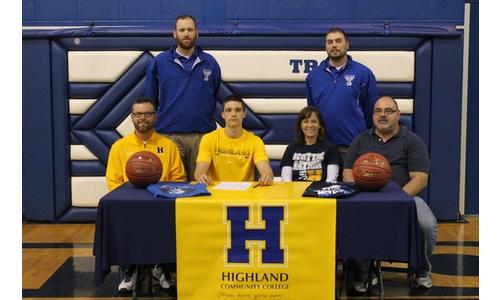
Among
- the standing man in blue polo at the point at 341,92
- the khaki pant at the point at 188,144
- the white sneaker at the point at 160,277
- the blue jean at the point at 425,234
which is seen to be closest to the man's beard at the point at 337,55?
the standing man in blue polo at the point at 341,92

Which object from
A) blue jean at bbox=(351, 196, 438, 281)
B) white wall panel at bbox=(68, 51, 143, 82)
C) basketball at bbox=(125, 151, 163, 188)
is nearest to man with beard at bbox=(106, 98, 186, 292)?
basketball at bbox=(125, 151, 163, 188)

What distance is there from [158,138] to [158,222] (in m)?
0.98

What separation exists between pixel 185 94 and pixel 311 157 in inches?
44.2

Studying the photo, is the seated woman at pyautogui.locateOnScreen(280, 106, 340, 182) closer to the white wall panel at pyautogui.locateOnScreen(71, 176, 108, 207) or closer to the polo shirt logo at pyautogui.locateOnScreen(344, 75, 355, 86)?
the polo shirt logo at pyautogui.locateOnScreen(344, 75, 355, 86)

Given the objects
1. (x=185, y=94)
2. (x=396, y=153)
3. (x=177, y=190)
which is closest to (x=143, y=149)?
(x=185, y=94)

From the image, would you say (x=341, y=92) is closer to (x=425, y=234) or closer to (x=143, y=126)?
(x=425, y=234)

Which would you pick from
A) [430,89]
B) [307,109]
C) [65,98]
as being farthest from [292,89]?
[65,98]

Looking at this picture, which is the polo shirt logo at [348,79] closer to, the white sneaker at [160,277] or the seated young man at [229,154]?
the seated young man at [229,154]

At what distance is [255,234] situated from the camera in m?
3.60

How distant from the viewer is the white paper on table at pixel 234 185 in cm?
394

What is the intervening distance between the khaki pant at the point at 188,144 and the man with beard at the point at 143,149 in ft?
0.90

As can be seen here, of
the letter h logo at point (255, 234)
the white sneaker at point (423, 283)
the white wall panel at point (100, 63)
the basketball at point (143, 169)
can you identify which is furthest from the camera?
the white wall panel at point (100, 63)

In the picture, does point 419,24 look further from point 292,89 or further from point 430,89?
point 292,89

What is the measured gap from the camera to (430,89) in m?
6.16
